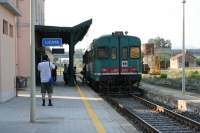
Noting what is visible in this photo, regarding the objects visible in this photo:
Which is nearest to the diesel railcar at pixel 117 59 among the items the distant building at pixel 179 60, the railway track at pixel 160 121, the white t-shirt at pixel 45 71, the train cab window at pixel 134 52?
the train cab window at pixel 134 52

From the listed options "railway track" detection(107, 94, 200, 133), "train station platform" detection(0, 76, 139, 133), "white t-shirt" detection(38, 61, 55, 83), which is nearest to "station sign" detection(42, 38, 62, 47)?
"railway track" detection(107, 94, 200, 133)

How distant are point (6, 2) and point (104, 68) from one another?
8168 millimetres

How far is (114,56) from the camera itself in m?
19.5

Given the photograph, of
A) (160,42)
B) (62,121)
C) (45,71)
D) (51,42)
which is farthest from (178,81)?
(160,42)

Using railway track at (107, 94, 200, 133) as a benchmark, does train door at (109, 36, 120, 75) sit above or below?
above

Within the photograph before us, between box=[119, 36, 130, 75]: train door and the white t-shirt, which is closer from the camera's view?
the white t-shirt

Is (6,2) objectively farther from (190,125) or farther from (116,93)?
(116,93)

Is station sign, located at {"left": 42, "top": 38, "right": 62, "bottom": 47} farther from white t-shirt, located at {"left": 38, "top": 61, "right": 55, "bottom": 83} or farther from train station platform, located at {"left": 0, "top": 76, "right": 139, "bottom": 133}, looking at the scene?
train station platform, located at {"left": 0, "top": 76, "right": 139, "bottom": 133}

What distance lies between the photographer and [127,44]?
19594mm

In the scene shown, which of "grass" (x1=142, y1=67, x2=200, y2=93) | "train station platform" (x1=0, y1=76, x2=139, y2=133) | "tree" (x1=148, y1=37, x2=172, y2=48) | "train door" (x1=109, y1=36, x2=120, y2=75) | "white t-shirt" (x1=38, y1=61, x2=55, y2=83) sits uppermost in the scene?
"tree" (x1=148, y1=37, x2=172, y2=48)

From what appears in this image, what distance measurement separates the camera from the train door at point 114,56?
19.3 meters

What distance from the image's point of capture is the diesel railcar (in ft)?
63.3

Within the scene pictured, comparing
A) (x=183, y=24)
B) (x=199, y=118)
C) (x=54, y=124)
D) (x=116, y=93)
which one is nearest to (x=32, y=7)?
(x=54, y=124)

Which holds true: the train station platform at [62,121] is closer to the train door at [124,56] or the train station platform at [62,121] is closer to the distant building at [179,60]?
the train door at [124,56]
